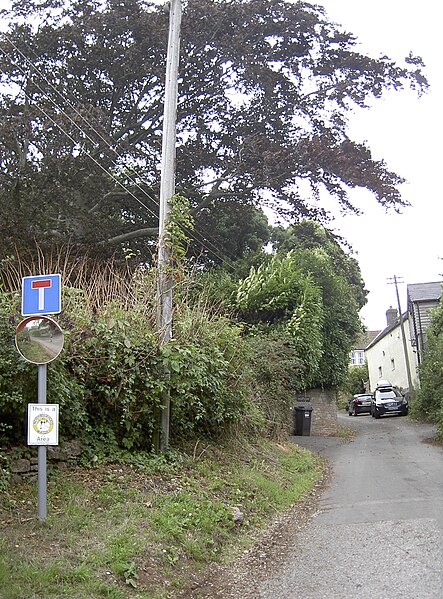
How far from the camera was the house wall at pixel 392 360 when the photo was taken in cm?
4449

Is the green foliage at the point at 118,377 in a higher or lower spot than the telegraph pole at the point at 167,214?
lower

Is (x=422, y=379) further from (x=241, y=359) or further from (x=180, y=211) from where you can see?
(x=180, y=211)

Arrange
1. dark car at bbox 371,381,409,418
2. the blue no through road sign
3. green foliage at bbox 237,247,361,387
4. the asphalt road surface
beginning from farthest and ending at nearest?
1. dark car at bbox 371,381,409,418
2. green foliage at bbox 237,247,361,387
3. the blue no through road sign
4. the asphalt road surface

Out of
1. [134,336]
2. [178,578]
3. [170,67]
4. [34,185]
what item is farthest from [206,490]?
[34,185]

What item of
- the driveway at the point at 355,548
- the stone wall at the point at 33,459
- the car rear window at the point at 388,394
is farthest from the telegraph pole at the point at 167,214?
the car rear window at the point at 388,394

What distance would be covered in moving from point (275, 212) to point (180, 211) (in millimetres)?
11207

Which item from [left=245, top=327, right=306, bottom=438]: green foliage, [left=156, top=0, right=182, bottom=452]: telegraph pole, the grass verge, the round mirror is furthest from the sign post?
[left=245, top=327, right=306, bottom=438]: green foliage

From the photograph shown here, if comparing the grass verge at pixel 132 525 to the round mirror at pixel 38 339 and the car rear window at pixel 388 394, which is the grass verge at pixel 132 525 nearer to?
the round mirror at pixel 38 339

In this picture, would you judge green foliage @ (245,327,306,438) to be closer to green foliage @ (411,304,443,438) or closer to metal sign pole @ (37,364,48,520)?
green foliage @ (411,304,443,438)

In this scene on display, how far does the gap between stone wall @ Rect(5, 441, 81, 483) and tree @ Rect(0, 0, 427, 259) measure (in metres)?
10.9

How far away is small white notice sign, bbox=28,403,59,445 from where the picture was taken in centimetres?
666

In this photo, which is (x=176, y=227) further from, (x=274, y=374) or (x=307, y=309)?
(x=307, y=309)

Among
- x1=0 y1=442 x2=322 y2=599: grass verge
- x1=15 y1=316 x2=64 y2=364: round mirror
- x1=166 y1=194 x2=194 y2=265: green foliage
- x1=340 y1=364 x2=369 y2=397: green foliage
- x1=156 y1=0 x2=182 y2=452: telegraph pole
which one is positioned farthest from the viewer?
x1=340 y1=364 x2=369 y2=397: green foliage

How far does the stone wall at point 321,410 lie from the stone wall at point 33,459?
15.8 m
